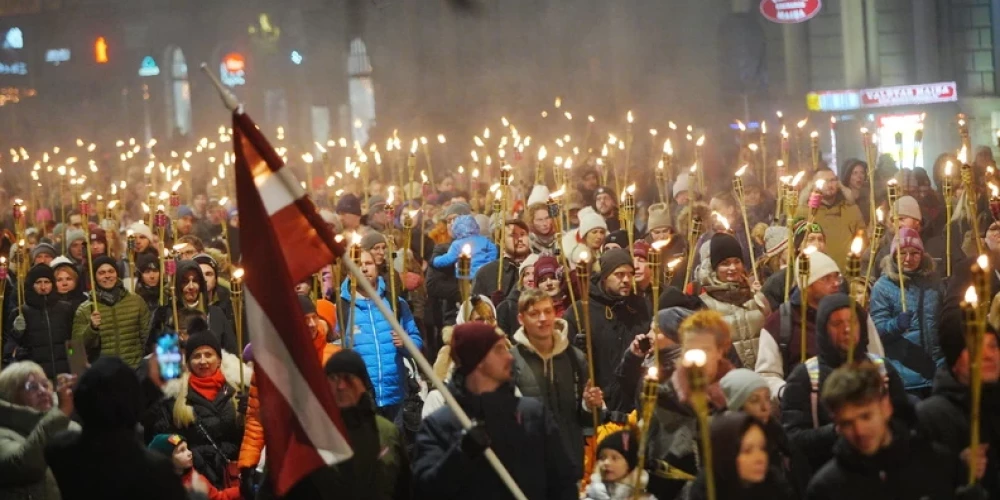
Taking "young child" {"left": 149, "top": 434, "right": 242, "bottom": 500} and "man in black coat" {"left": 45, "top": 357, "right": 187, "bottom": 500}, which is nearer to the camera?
"man in black coat" {"left": 45, "top": 357, "right": 187, "bottom": 500}

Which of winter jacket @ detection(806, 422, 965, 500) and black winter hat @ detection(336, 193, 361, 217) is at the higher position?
black winter hat @ detection(336, 193, 361, 217)

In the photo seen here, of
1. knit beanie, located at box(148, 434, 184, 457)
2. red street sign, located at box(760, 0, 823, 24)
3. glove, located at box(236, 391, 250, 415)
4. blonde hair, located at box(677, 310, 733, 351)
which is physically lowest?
knit beanie, located at box(148, 434, 184, 457)

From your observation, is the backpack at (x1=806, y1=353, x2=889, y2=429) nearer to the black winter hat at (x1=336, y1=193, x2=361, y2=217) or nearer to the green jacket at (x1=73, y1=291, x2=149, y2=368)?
the green jacket at (x1=73, y1=291, x2=149, y2=368)

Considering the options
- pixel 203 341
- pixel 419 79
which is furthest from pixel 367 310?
pixel 419 79

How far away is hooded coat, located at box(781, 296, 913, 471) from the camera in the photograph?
5844mm

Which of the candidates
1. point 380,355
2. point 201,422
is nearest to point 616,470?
point 201,422

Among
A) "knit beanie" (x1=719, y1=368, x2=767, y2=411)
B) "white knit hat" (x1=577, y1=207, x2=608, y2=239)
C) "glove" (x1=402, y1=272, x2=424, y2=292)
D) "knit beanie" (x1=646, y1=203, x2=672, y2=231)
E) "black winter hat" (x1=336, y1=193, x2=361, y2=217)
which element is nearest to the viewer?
"knit beanie" (x1=719, y1=368, x2=767, y2=411)

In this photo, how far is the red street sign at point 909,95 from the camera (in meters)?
25.8

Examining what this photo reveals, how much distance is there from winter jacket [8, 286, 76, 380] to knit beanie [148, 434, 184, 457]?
373cm

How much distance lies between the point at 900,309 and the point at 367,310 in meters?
3.02

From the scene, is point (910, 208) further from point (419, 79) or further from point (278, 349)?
point (419, 79)

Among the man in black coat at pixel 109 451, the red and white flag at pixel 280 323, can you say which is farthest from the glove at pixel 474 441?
the man in black coat at pixel 109 451

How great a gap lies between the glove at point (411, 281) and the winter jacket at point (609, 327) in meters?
2.99

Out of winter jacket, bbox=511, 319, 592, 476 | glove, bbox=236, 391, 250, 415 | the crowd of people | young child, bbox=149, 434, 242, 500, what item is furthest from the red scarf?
winter jacket, bbox=511, 319, 592, 476
